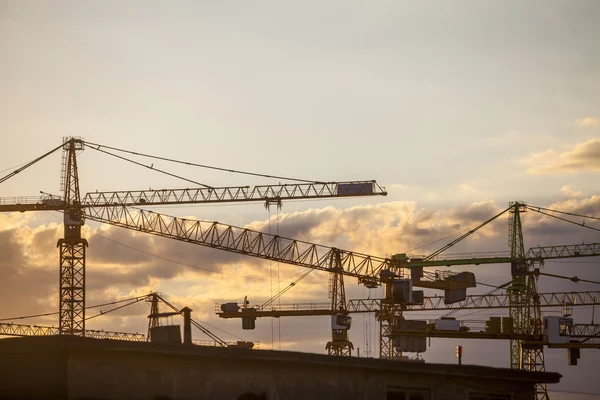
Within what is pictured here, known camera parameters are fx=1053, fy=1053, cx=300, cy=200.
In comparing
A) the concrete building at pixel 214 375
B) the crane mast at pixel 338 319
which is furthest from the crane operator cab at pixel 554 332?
the concrete building at pixel 214 375

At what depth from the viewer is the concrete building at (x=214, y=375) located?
2666cm

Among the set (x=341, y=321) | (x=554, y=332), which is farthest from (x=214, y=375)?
(x=341, y=321)

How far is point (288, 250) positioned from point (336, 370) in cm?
12532

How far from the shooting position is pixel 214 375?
28.8 metres

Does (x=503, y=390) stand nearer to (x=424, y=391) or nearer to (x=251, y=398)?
(x=424, y=391)

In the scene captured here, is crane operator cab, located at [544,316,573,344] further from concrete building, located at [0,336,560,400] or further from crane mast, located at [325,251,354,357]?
concrete building, located at [0,336,560,400]

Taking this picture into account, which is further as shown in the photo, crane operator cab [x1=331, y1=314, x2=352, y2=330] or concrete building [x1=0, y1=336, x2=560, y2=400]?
crane operator cab [x1=331, y1=314, x2=352, y2=330]

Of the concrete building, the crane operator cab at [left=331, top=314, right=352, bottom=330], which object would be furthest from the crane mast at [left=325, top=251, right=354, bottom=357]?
the concrete building

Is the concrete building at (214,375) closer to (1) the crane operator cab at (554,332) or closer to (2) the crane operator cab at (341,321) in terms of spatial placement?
(1) the crane operator cab at (554,332)

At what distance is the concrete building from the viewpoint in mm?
26656

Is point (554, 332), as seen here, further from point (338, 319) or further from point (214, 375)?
point (214, 375)

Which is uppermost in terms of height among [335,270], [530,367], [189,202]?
[189,202]

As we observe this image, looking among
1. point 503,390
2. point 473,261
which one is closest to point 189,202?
point 473,261

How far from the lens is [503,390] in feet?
112
